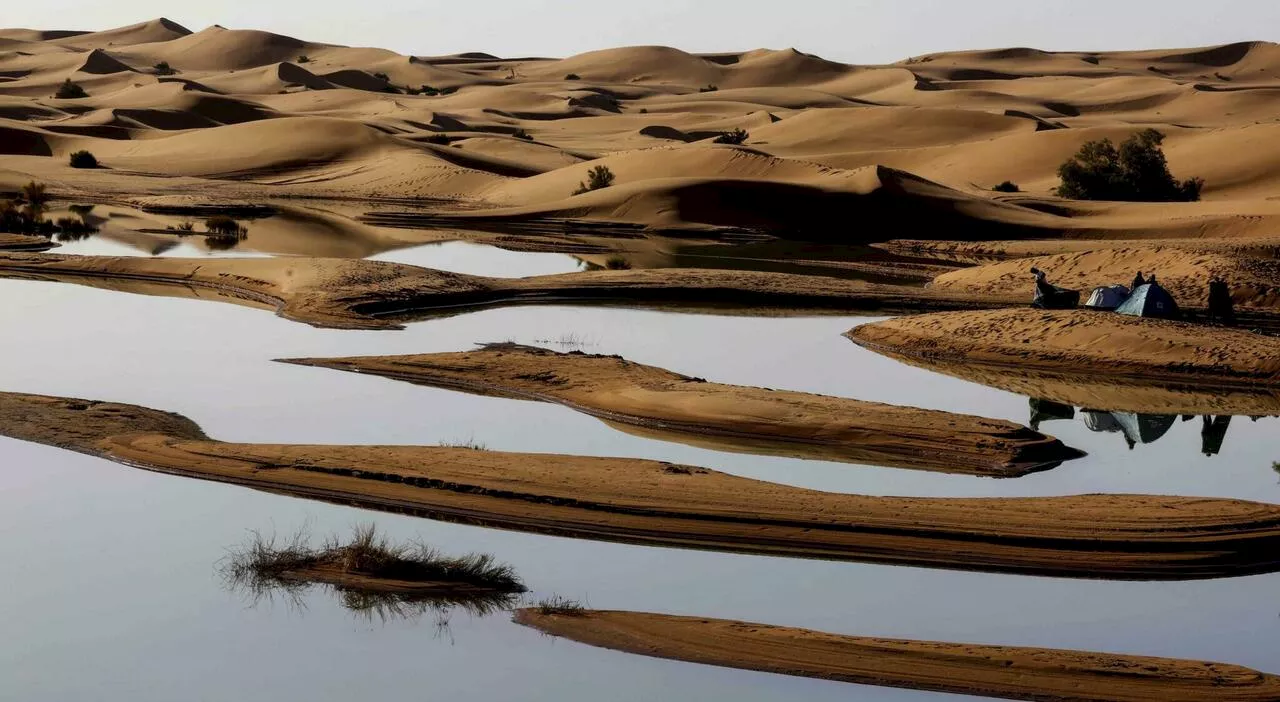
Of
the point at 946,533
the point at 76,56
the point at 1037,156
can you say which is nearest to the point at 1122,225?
the point at 1037,156

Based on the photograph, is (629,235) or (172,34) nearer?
(629,235)

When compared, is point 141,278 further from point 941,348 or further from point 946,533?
point 946,533

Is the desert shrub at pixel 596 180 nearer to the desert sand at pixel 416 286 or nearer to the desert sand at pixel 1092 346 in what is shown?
the desert sand at pixel 416 286

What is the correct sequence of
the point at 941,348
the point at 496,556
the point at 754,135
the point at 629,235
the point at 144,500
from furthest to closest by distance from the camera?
the point at 754,135 → the point at 629,235 → the point at 941,348 → the point at 144,500 → the point at 496,556

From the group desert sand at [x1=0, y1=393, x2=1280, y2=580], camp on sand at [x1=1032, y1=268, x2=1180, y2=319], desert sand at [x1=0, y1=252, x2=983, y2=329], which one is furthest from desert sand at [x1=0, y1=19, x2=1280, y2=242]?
desert sand at [x1=0, y1=393, x2=1280, y2=580]

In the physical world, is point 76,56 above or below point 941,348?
above

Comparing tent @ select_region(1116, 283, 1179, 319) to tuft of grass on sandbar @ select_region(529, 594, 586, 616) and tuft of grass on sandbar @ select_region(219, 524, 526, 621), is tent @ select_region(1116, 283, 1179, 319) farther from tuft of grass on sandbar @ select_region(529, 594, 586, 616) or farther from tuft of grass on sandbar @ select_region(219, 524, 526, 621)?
tuft of grass on sandbar @ select_region(529, 594, 586, 616)
